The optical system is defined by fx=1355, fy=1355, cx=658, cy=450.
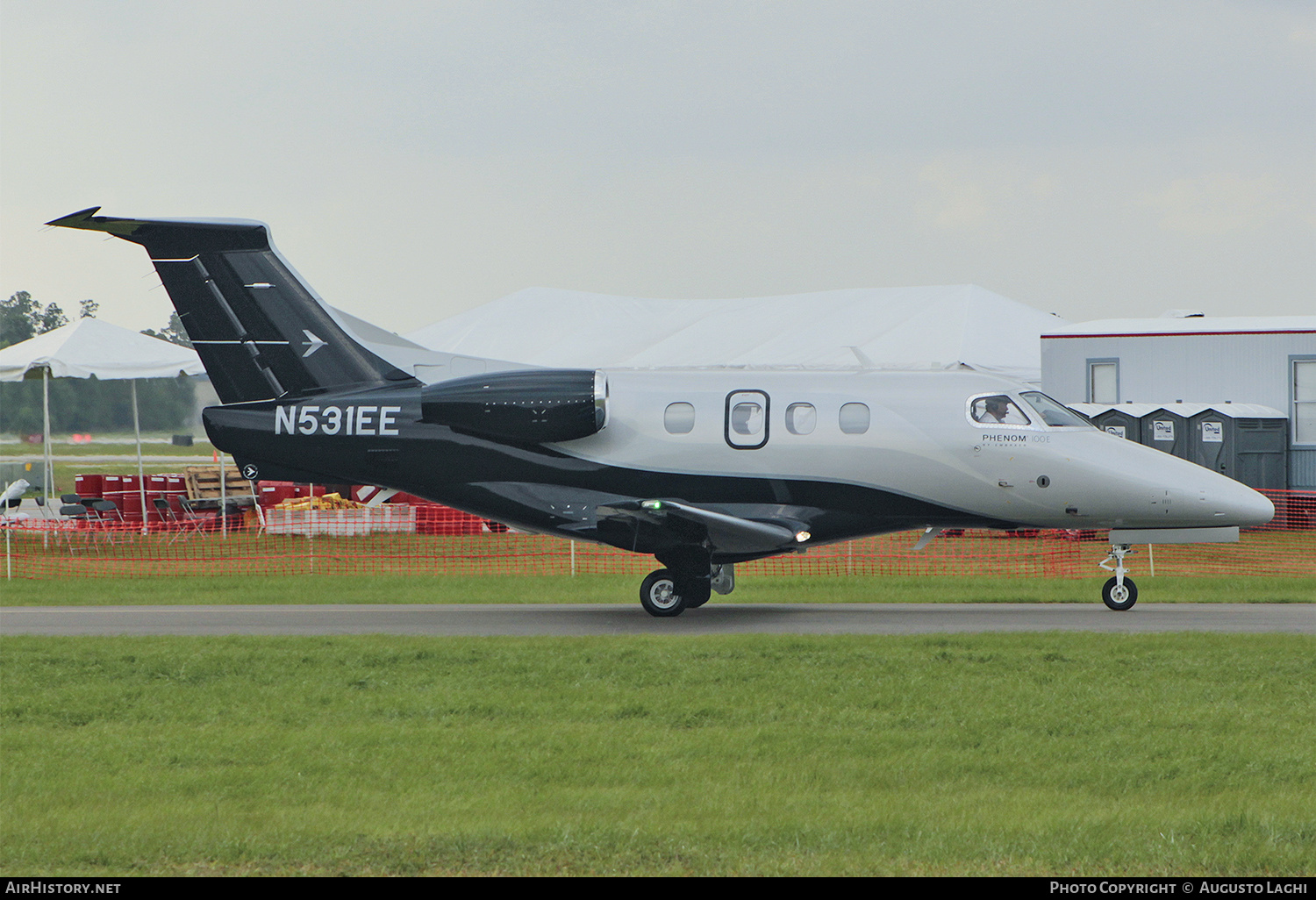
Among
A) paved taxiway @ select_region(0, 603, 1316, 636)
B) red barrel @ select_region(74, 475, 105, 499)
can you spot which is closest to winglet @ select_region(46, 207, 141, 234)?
paved taxiway @ select_region(0, 603, 1316, 636)

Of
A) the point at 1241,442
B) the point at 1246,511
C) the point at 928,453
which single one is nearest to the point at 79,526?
the point at 928,453

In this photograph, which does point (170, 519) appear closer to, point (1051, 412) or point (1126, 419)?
point (1051, 412)

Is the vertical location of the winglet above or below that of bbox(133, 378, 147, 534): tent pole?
above

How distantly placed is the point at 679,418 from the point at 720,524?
1.50 metres

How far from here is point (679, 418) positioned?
1644 centimetres

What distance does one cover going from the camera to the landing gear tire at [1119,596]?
53.6 feet

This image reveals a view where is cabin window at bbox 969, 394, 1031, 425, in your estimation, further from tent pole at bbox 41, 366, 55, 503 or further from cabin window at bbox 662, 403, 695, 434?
tent pole at bbox 41, 366, 55, 503

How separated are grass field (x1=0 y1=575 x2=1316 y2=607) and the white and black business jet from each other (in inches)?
72.1

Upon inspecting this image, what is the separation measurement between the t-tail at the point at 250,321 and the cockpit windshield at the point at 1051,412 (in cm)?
769

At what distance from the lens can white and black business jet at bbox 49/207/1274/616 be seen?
16016 millimetres

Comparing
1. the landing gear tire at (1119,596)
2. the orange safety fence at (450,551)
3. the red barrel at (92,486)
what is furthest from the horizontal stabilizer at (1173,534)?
the red barrel at (92,486)

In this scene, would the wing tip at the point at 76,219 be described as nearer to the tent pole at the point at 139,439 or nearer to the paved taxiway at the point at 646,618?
the paved taxiway at the point at 646,618
